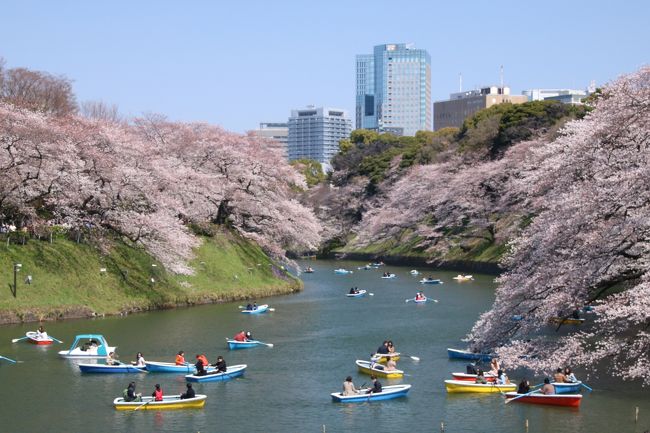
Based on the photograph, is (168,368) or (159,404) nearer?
(159,404)

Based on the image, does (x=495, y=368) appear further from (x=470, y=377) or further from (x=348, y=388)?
(x=348, y=388)

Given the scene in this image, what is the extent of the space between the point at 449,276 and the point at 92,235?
1273 inches

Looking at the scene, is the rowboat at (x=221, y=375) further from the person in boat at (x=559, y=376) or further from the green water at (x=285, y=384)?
the person in boat at (x=559, y=376)

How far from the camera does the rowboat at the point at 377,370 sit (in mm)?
30172

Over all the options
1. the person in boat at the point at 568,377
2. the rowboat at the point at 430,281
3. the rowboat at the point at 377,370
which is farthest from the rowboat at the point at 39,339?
the rowboat at the point at 430,281

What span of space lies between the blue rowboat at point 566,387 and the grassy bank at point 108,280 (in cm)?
2361

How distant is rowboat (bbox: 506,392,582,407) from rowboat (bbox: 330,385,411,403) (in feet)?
10.2

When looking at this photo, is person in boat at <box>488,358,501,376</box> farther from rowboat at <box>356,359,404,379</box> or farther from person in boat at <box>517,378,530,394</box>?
rowboat at <box>356,359,404,379</box>

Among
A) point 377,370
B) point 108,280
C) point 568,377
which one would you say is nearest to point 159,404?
point 377,370

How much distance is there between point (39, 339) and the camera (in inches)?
1375

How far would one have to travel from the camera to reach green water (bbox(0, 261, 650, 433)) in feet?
79.7

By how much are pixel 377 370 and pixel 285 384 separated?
10.6 ft

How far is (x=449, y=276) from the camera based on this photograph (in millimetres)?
70250

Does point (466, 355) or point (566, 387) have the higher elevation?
point (566, 387)
